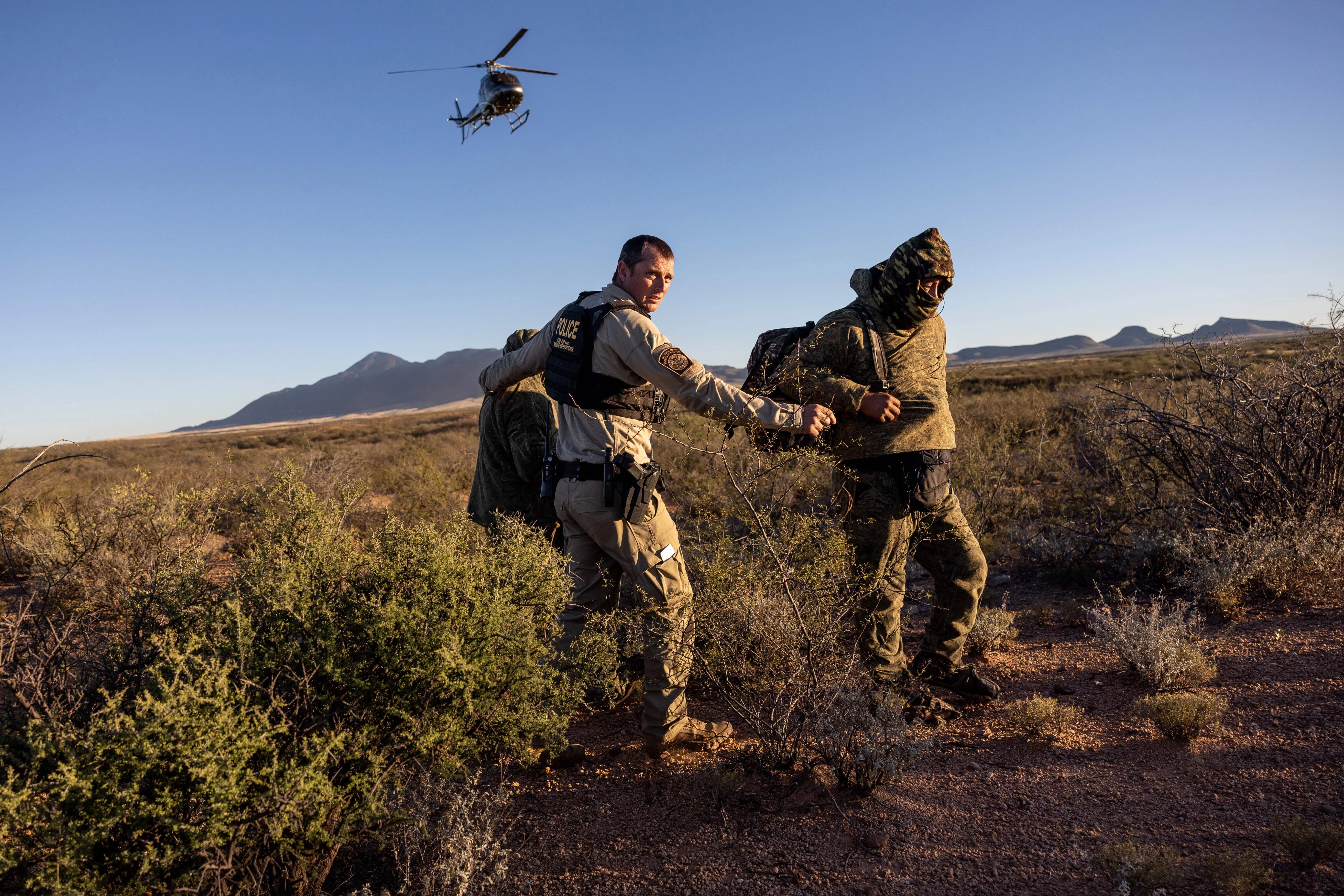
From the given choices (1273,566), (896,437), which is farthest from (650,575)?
(1273,566)

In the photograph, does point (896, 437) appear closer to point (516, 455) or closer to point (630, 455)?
point (630, 455)

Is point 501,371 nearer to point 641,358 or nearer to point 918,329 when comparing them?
point 641,358

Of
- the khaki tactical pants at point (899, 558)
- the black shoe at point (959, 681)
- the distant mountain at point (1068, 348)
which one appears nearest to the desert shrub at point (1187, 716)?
the black shoe at point (959, 681)

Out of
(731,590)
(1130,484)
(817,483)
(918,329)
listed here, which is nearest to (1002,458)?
(1130,484)

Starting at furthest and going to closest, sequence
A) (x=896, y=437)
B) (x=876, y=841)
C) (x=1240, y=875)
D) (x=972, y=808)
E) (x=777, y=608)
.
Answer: (x=777, y=608) < (x=896, y=437) < (x=972, y=808) < (x=876, y=841) < (x=1240, y=875)

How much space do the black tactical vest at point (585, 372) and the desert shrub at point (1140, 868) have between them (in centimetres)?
210

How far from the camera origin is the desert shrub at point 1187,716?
2721 millimetres

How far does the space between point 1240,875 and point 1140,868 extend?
9.2 inches

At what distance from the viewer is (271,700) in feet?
6.23

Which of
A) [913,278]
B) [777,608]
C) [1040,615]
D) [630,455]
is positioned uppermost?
[913,278]

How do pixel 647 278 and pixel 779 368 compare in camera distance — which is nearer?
pixel 647 278

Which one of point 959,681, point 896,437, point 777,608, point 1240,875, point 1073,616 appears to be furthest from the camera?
point 1073,616

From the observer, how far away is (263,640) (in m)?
1.98

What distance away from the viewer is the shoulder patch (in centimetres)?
256
